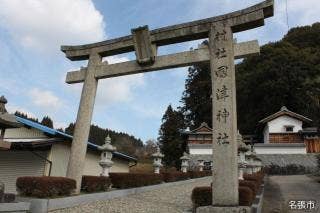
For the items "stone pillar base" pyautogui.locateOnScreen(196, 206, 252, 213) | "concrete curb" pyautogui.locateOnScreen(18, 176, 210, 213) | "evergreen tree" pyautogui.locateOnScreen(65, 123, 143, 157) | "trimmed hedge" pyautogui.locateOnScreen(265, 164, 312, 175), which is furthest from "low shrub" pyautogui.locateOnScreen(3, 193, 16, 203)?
"evergreen tree" pyautogui.locateOnScreen(65, 123, 143, 157)

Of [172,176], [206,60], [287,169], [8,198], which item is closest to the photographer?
[8,198]

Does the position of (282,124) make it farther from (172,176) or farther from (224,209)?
(224,209)

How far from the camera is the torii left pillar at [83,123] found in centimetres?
1317

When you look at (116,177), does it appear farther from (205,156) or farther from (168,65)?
(205,156)

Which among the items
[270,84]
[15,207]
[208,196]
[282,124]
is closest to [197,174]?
[208,196]

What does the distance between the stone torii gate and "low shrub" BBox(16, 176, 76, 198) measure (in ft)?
2.56

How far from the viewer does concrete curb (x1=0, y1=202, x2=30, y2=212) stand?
10.1m

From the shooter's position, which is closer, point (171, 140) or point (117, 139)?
point (171, 140)

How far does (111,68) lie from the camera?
1383 centimetres

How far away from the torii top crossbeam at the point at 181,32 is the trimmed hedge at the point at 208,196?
5055 millimetres

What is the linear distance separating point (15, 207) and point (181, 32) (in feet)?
25.4

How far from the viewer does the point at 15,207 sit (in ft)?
33.9

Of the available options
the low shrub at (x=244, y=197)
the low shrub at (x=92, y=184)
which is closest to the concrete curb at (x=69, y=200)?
the low shrub at (x=92, y=184)

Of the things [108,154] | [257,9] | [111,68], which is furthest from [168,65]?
[108,154]
